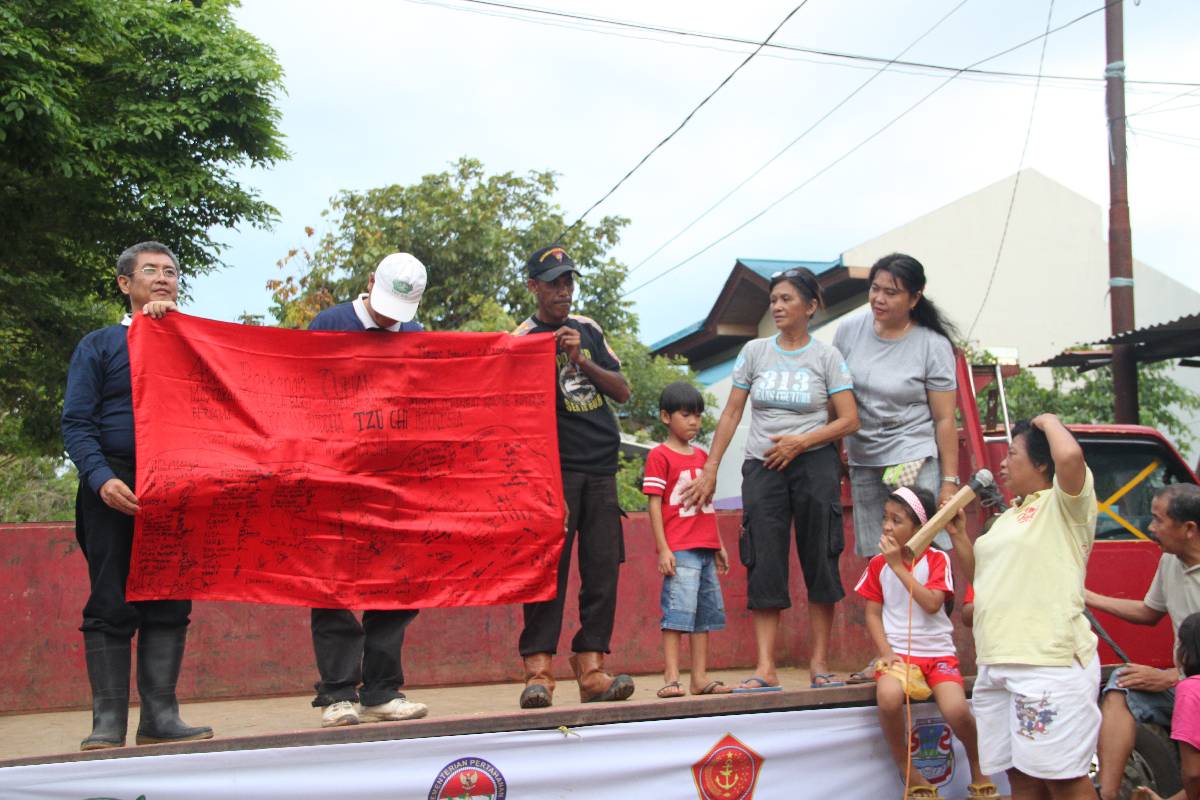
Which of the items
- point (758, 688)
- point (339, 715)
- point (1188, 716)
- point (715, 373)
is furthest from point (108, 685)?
point (715, 373)

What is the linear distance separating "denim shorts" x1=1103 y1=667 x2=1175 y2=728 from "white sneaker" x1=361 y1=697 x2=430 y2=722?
8.79 feet

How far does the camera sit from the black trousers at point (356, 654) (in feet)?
12.9

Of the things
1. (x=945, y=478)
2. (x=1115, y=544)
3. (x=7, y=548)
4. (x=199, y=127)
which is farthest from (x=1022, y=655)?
(x=199, y=127)

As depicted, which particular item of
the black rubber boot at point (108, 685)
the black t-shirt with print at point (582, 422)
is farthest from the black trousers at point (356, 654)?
the black t-shirt with print at point (582, 422)

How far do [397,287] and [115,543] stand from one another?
1365 mm

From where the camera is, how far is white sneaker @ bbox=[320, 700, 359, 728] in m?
3.72

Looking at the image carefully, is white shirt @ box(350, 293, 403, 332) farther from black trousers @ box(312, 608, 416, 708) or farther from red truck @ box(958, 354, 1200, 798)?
red truck @ box(958, 354, 1200, 798)

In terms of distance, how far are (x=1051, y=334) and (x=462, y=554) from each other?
18447mm

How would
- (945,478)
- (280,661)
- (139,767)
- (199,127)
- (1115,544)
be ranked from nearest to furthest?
1. (139,767)
2. (945,478)
3. (1115,544)
4. (280,661)
5. (199,127)

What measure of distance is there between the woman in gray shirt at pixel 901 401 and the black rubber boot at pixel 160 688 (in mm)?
2856

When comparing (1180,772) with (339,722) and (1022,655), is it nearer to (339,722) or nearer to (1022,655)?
(1022,655)

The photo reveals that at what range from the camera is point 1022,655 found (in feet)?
12.6

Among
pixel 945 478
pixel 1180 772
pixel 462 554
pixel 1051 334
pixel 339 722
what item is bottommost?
pixel 1180 772

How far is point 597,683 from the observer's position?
14.0 ft
